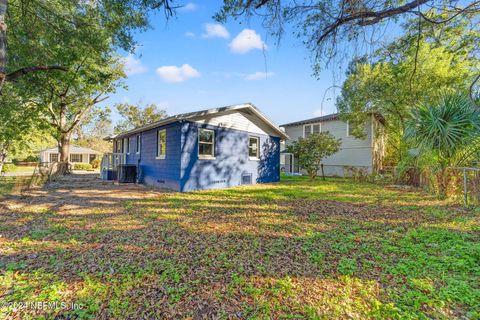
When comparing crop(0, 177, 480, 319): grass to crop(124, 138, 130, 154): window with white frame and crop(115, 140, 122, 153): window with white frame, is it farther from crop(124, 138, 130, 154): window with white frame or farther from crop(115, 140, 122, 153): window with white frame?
crop(115, 140, 122, 153): window with white frame

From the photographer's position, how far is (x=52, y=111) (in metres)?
16.6

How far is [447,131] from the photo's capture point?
279 inches

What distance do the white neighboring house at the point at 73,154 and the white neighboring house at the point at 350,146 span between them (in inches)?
1192

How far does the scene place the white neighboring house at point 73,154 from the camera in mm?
32375

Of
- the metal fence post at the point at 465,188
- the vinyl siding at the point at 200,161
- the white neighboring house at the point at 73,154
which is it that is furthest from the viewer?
the white neighboring house at the point at 73,154

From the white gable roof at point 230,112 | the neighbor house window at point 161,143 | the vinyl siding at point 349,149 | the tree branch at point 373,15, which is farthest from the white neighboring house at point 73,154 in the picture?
the tree branch at point 373,15

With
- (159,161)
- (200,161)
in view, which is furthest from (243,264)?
(159,161)

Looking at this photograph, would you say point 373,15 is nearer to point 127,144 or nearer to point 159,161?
point 159,161

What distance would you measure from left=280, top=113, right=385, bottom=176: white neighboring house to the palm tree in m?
7.41

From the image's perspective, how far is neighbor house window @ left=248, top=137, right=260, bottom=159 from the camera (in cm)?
1254

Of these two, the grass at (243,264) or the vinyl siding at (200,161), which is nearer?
the grass at (243,264)

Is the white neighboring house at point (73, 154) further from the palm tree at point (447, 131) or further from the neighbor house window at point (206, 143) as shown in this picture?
the palm tree at point (447, 131)

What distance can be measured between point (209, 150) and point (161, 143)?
250 centimetres

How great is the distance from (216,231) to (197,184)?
216 inches
